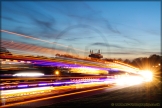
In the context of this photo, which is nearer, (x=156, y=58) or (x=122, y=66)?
(x=122, y=66)

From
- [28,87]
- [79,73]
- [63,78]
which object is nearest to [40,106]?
[28,87]

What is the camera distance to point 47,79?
21.2 meters

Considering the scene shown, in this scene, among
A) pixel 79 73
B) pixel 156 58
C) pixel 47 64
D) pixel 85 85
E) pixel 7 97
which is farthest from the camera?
pixel 156 58

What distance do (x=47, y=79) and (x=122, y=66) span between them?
30.9m

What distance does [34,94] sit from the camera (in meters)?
16.7

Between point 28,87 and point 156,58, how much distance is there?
185 m

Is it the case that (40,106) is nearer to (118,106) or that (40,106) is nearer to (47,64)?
(118,106)

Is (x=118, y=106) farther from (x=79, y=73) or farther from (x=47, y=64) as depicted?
(x=79, y=73)

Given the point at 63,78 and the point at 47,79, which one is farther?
the point at 63,78

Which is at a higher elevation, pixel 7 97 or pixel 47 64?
pixel 47 64

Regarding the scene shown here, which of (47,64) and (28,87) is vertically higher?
(47,64)

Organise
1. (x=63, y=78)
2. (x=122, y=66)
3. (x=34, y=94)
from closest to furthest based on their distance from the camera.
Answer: (x=34, y=94), (x=63, y=78), (x=122, y=66)

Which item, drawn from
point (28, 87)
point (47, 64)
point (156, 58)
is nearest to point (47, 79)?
point (47, 64)

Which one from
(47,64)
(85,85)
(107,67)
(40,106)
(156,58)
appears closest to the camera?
(40,106)
